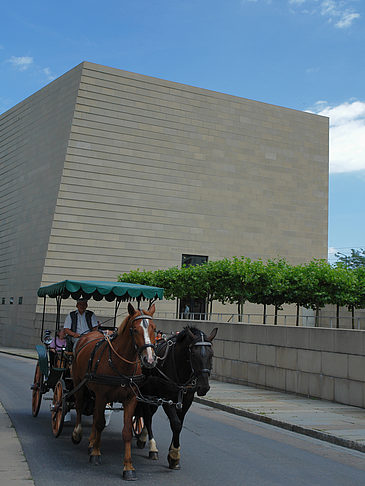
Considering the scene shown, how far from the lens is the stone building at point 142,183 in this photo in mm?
49375

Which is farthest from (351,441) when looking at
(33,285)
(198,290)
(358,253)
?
(358,253)

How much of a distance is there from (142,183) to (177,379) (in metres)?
44.5

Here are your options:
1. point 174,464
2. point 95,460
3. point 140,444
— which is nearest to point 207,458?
point 174,464

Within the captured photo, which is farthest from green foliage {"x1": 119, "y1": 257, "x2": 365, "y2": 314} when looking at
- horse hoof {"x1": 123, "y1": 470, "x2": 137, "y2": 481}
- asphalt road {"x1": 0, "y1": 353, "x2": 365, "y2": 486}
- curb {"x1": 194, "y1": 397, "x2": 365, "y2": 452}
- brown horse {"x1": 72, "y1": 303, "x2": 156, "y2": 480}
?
horse hoof {"x1": 123, "y1": 470, "x2": 137, "y2": 481}

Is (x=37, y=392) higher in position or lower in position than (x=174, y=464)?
higher

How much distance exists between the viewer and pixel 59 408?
9.14 metres

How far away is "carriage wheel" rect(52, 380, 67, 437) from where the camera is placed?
29.0 ft

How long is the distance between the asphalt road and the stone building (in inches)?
1521

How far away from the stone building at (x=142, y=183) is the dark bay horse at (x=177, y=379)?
40792 millimetres

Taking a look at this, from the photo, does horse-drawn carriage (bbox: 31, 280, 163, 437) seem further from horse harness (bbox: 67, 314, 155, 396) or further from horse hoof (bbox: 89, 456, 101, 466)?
horse hoof (bbox: 89, 456, 101, 466)

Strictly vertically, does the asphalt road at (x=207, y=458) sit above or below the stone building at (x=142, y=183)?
below

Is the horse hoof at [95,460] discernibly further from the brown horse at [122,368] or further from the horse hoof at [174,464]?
the horse hoof at [174,464]

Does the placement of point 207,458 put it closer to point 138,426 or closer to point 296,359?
point 138,426

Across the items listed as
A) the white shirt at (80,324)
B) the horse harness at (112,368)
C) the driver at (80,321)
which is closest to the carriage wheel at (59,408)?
the horse harness at (112,368)
